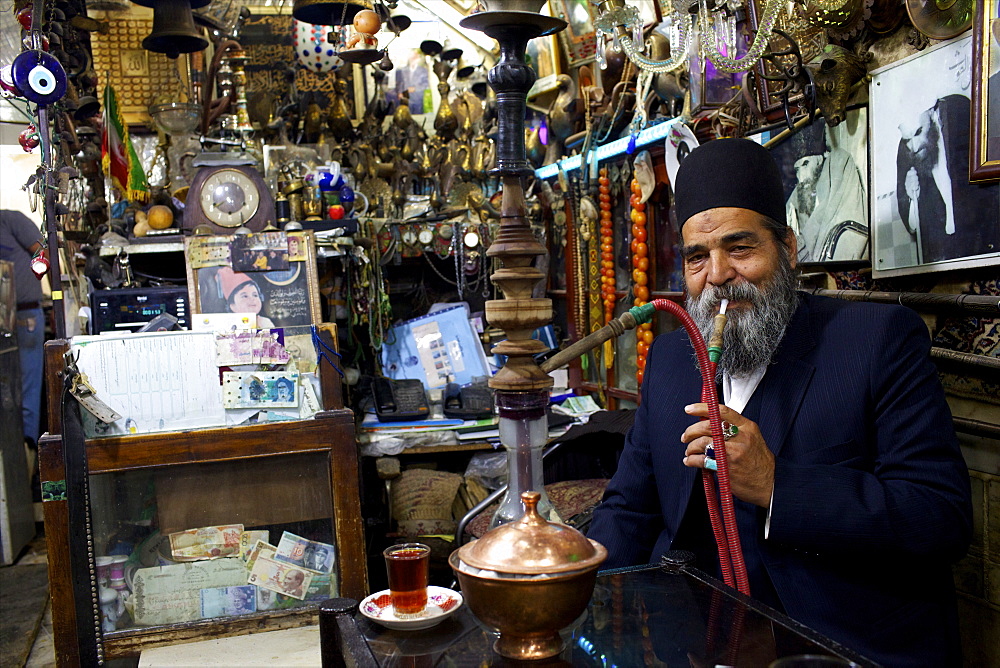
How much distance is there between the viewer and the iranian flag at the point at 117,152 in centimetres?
410

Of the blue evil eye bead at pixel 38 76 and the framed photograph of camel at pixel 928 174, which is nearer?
the framed photograph of camel at pixel 928 174

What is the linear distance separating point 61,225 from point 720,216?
343cm

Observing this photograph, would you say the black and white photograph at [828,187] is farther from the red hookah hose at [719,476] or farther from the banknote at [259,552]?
the banknote at [259,552]

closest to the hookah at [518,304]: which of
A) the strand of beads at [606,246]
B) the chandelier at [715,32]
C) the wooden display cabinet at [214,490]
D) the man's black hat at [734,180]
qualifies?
the man's black hat at [734,180]

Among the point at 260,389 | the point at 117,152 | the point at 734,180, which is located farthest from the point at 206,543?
the point at 117,152

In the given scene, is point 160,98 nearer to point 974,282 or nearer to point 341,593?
point 341,593

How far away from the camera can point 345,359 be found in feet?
15.6

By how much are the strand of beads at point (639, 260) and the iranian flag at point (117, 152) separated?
7.63 ft

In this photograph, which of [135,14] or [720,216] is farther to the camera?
[135,14]

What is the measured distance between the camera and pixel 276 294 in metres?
3.35

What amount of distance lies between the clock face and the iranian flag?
0.62 metres

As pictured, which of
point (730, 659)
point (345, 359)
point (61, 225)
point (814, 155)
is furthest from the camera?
point (345, 359)

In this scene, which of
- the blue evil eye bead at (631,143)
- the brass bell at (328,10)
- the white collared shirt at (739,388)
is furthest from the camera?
the brass bell at (328,10)

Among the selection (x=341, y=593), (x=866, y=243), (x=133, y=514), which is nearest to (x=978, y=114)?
(x=866, y=243)
